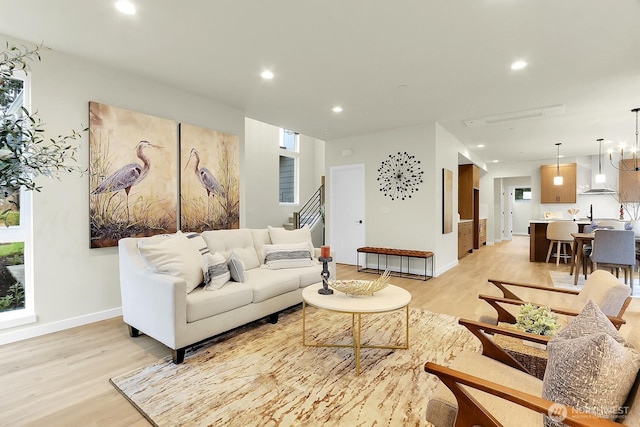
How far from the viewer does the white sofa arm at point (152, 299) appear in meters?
2.30

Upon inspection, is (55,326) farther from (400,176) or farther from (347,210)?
(400,176)

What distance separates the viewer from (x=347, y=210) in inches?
252

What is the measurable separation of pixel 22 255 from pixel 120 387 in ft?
6.23

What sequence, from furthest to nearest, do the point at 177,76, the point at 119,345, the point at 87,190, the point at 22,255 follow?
the point at 177,76 → the point at 87,190 → the point at 22,255 → the point at 119,345

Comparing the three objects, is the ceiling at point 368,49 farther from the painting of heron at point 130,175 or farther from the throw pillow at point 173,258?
the throw pillow at point 173,258

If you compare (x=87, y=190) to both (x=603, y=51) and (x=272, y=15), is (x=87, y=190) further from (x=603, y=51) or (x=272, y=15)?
(x=603, y=51)

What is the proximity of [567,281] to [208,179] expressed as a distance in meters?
5.89

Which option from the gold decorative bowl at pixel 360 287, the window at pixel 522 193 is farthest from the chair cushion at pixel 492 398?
the window at pixel 522 193

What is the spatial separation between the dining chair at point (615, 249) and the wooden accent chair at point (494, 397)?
13.3 ft

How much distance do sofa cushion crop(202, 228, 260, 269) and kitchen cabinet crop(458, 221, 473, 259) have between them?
5159mm

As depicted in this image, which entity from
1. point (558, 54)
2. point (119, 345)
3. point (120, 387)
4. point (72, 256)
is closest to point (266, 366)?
point (120, 387)

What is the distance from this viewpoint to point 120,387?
6.68ft

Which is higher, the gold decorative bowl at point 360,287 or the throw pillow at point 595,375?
the throw pillow at point 595,375

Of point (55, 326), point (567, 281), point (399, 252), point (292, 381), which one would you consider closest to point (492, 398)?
point (292, 381)
